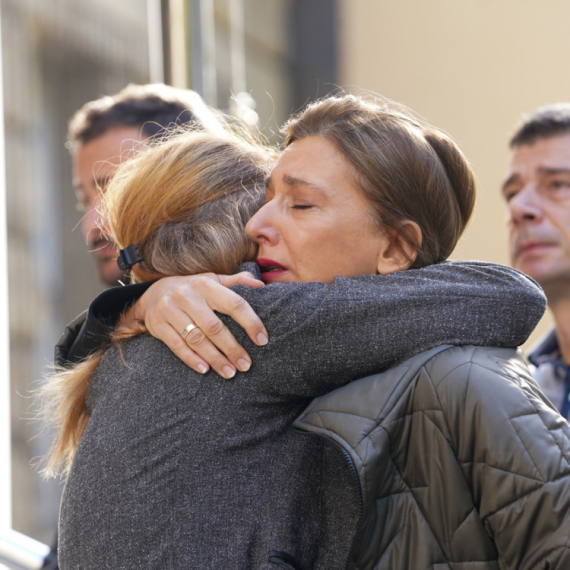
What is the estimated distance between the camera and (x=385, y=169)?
1308 millimetres

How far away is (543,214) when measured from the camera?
2.29 metres

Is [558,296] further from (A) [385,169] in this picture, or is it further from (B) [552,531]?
(B) [552,531]

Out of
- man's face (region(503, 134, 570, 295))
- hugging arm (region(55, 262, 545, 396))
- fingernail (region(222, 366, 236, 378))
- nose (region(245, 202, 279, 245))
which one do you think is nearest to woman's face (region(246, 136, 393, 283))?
nose (region(245, 202, 279, 245))

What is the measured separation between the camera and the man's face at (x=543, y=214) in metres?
2.25

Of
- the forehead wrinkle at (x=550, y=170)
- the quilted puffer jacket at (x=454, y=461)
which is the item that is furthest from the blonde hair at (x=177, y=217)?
the forehead wrinkle at (x=550, y=170)

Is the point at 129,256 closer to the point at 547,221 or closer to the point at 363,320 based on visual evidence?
the point at 363,320

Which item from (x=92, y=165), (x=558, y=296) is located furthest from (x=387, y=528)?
(x=92, y=165)

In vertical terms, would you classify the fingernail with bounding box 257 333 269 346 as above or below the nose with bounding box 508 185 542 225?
above

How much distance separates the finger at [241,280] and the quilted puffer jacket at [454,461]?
245 millimetres

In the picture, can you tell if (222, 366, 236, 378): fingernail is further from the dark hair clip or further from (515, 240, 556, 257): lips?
(515, 240, 556, 257): lips

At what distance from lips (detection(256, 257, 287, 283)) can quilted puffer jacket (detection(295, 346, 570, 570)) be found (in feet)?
1.04

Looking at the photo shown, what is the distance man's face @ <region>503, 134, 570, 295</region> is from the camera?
7.38 feet

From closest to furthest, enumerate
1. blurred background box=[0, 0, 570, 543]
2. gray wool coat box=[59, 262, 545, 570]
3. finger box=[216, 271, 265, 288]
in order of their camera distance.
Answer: gray wool coat box=[59, 262, 545, 570] < finger box=[216, 271, 265, 288] < blurred background box=[0, 0, 570, 543]

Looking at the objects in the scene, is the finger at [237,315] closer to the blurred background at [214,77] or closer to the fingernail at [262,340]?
the fingernail at [262,340]
